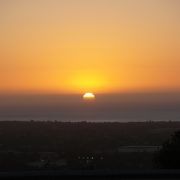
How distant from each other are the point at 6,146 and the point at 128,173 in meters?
39.7

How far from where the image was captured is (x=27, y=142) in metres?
56.0

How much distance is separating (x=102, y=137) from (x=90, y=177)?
50.0 metres

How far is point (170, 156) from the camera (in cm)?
2125

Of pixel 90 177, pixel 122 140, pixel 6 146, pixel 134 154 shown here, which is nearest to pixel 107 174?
pixel 90 177

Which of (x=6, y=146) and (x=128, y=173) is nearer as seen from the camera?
(x=128, y=173)

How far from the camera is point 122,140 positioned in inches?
2403

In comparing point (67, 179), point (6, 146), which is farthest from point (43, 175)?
point (6, 146)

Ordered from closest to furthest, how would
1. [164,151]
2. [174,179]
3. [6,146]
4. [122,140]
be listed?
[174,179]
[164,151]
[6,146]
[122,140]

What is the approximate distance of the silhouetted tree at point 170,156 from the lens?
20.8 metres

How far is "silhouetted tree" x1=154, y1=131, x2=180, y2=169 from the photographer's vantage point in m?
20.8

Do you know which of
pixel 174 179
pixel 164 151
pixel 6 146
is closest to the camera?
pixel 174 179

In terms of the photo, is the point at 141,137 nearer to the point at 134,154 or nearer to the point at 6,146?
the point at 6,146

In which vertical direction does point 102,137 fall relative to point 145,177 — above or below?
above

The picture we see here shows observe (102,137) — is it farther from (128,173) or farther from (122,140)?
(128,173)
